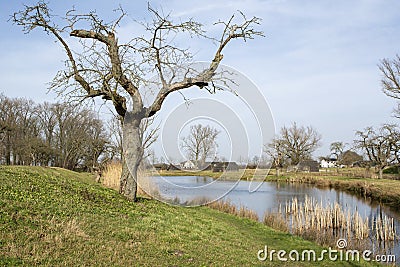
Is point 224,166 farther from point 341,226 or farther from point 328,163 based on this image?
point 328,163

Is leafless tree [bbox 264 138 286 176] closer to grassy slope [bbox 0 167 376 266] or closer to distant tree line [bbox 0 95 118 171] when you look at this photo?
grassy slope [bbox 0 167 376 266]

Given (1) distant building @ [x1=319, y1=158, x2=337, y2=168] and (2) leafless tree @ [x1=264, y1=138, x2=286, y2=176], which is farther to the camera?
(1) distant building @ [x1=319, y1=158, x2=337, y2=168]

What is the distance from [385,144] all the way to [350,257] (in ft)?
119

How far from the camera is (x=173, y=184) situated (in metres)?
17.2

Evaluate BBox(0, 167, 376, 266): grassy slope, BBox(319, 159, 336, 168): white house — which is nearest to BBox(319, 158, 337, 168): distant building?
BBox(319, 159, 336, 168): white house

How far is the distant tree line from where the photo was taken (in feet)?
136

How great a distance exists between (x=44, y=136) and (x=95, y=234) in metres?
42.9

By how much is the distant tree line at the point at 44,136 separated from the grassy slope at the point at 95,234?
30492mm

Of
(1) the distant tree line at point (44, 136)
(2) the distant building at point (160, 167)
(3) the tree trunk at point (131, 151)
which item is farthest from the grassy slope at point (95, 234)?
(1) the distant tree line at point (44, 136)

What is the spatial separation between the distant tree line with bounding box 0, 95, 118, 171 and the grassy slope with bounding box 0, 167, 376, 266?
30.5 metres

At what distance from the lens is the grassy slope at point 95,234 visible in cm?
570

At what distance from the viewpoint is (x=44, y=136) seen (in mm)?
45969

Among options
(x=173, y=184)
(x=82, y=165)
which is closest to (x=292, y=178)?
(x=82, y=165)

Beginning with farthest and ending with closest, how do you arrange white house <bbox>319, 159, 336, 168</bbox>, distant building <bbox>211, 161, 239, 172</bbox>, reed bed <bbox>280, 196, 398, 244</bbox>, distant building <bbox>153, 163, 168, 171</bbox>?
white house <bbox>319, 159, 336, 168</bbox>, distant building <bbox>153, 163, 168, 171</bbox>, distant building <bbox>211, 161, 239, 172</bbox>, reed bed <bbox>280, 196, 398, 244</bbox>
